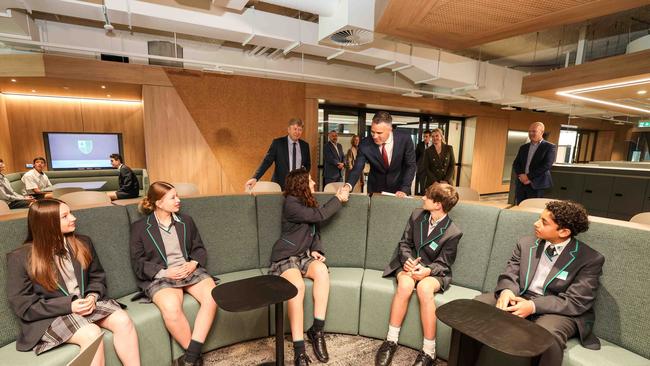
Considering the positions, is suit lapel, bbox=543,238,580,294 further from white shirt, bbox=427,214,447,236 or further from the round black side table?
the round black side table

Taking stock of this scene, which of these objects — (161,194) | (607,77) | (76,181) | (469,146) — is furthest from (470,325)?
(469,146)

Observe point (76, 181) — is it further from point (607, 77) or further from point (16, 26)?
point (607, 77)

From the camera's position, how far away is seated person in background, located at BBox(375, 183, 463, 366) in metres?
1.98

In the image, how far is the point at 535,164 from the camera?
4.04 m

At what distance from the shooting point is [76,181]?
5918 millimetres

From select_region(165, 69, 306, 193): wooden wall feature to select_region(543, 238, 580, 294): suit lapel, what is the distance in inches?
189

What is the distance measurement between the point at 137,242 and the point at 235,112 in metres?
3.82

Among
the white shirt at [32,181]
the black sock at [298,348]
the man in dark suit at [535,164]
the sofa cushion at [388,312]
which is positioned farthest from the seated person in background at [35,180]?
the man in dark suit at [535,164]

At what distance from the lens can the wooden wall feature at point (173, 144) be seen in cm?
482

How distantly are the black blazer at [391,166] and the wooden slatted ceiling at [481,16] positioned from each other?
3.85 ft

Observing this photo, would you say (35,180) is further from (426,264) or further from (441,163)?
(441,163)

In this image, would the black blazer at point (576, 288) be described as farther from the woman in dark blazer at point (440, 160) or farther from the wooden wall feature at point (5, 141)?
the wooden wall feature at point (5, 141)

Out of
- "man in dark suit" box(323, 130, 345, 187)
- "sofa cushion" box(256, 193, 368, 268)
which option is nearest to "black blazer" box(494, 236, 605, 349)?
"sofa cushion" box(256, 193, 368, 268)

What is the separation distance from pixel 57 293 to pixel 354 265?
1994 millimetres
